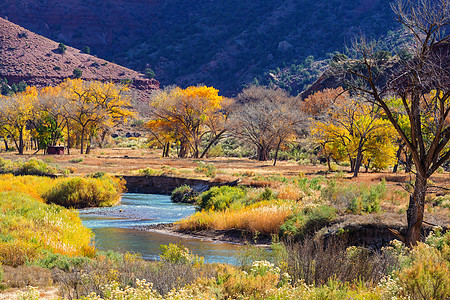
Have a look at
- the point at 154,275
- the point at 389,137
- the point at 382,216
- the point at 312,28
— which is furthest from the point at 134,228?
the point at 312,28

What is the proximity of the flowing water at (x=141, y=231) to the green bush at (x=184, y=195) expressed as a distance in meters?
0.74

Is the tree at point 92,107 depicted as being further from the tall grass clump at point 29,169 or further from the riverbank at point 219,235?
the riverbank at point 219,235

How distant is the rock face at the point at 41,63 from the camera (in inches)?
5108

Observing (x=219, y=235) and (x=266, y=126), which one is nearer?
(x=219, y=235)

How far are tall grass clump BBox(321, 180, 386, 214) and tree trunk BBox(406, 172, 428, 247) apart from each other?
813cm

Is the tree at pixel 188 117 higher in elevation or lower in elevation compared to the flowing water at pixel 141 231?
higher

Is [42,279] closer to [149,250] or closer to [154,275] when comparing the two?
[154,275]

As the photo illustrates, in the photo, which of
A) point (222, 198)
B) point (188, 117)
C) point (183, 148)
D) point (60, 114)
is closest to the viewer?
point (222, 198)

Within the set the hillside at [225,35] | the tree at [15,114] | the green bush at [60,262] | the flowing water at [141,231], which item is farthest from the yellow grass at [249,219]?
the hillside at [225,35]

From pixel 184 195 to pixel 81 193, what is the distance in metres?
8.26

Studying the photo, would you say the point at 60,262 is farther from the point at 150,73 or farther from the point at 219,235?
the point at 150,73

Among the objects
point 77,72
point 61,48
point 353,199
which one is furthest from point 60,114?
point 61,48

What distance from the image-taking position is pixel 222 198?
27.3 m

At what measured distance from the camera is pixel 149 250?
18094mm
